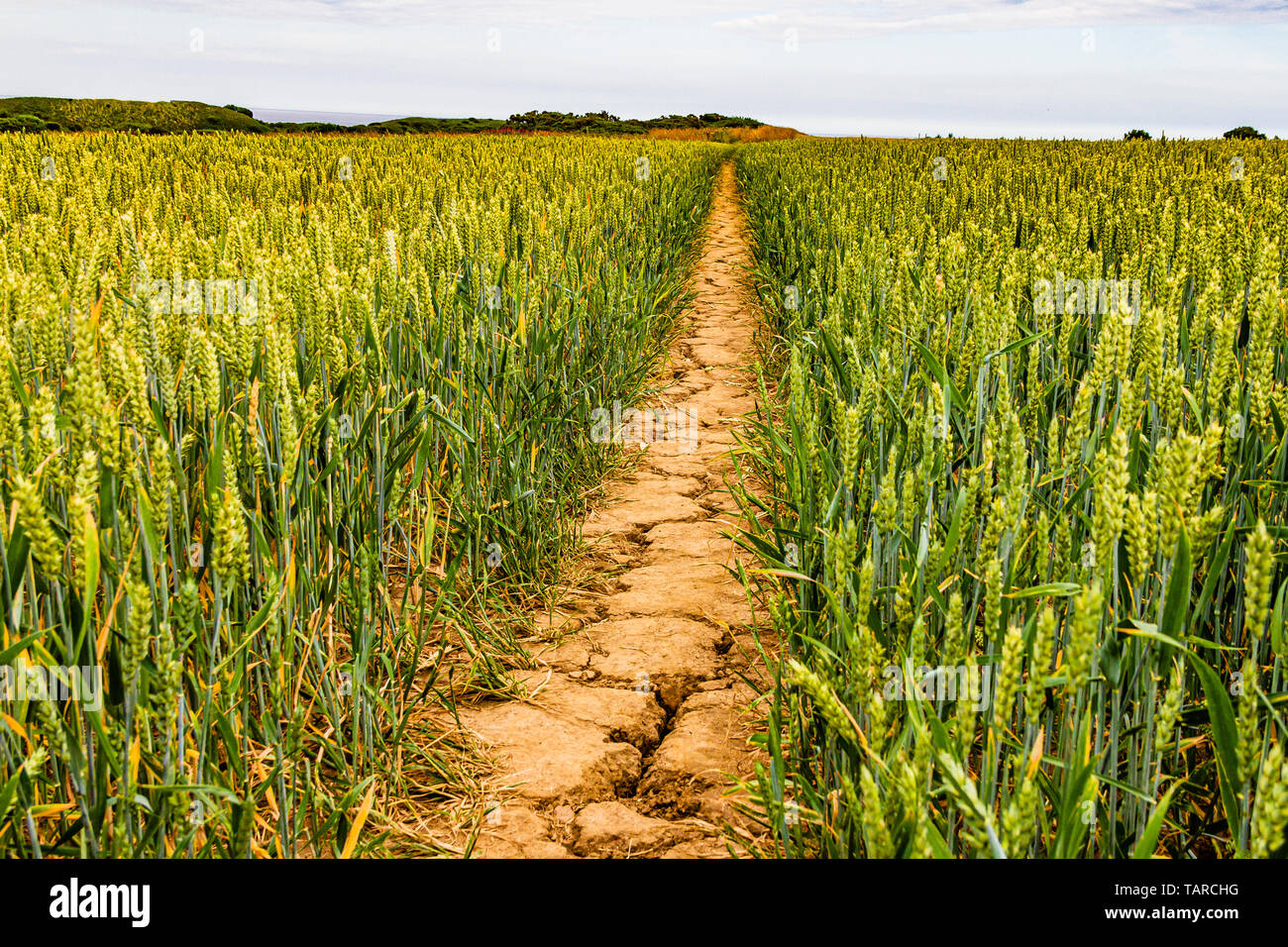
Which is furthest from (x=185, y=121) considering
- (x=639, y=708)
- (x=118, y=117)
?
(x=639, y=708)

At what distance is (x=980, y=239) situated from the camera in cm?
355

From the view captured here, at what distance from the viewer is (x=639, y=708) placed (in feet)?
6.97

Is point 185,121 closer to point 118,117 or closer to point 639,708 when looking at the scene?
point 118,117

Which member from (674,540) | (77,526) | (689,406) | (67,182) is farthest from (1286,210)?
(67,182)

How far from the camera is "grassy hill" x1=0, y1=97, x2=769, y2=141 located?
1962cm

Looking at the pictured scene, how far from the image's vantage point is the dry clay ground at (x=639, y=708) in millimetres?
1693

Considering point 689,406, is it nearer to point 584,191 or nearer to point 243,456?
point 584,191

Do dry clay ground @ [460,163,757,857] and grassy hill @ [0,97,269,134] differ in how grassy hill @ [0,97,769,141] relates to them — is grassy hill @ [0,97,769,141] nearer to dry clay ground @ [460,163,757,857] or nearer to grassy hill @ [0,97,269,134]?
grassy hill @ [0,97,269,134]

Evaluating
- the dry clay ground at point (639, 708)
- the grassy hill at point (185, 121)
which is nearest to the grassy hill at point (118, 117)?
the grassy hill at point (185, 121)

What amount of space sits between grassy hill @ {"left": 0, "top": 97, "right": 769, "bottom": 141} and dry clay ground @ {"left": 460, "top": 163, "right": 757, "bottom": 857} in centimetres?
1630

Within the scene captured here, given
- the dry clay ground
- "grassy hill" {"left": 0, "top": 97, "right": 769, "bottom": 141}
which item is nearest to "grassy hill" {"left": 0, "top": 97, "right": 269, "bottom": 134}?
"grassy hill" {"left": 0, "top": 97, "right": 769, "bottom": 141}

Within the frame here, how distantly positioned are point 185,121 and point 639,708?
2593 centimetres
